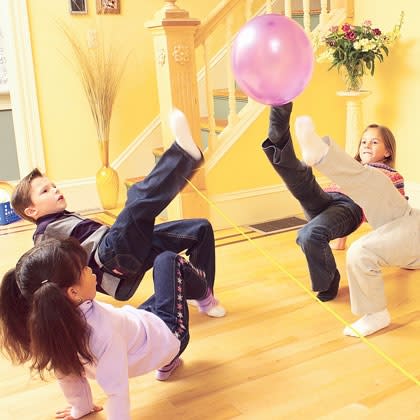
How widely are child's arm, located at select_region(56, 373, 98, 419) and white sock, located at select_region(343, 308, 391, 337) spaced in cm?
96

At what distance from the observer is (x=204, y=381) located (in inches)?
75.4

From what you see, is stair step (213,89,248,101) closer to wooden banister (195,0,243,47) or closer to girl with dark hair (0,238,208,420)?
wooden banister (195,0,243,47)

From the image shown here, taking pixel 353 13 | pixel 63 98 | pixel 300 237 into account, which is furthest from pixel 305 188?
pixel 63 98

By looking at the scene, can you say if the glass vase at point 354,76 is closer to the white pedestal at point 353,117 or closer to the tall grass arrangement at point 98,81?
the white pedestal at point 353,117

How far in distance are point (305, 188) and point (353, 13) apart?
6.24ft

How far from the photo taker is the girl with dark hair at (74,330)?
145 centimetres

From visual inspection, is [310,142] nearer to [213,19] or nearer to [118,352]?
[118,352]

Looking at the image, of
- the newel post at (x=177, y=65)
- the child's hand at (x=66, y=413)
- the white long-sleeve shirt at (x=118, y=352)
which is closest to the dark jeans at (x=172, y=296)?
the white long-sleeve shirt at (x=118, y=352)

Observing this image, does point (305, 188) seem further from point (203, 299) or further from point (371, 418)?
point (371, 418)

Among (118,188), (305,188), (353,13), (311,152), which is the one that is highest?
(353,13)

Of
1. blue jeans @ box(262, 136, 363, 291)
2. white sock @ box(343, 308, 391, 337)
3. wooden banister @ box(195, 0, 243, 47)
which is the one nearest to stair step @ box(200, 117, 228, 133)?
wooden banister @ box(195, 0, 243, 47)

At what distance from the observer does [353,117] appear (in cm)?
368

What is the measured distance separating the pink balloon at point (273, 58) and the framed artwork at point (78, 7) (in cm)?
253

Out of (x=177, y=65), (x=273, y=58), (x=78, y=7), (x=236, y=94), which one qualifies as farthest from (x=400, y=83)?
(x=78, y=7)
